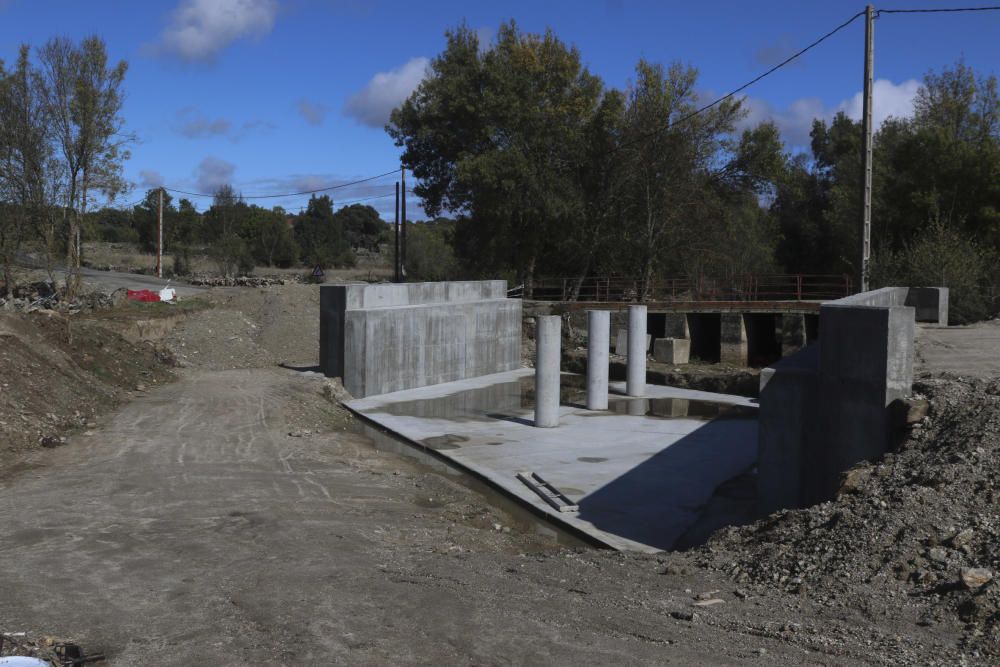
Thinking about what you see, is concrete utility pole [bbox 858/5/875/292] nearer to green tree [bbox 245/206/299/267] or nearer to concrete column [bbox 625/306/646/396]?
concrete column [bbox 625/306/646/396]

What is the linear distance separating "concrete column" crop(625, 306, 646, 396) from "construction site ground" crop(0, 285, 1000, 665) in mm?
12209

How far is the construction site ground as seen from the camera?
23.1 feet

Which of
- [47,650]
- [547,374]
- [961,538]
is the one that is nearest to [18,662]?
[47,650]

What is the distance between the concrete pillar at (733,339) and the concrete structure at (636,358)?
7818 mm

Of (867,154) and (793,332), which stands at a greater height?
(867,154)

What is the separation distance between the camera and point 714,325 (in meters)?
37.2

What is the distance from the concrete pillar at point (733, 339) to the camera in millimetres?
33781

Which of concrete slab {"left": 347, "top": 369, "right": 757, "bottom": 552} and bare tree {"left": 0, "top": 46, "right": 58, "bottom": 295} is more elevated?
bare tree {"left": 0, "top": 46, "right": 58, "bottom": 295}

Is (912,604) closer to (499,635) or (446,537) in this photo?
(499,635)

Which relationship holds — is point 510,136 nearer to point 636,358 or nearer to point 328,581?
point 636,358

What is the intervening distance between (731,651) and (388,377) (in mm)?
20344

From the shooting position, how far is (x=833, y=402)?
1125 centimetres

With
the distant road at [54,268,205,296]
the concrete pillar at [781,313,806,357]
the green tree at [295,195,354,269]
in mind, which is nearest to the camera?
the concrete pillar at [781,313,806,357]

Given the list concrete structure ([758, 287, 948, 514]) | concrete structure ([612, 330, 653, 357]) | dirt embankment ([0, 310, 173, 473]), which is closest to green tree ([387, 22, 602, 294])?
concrete structure ([612, 330, 653, 357])
